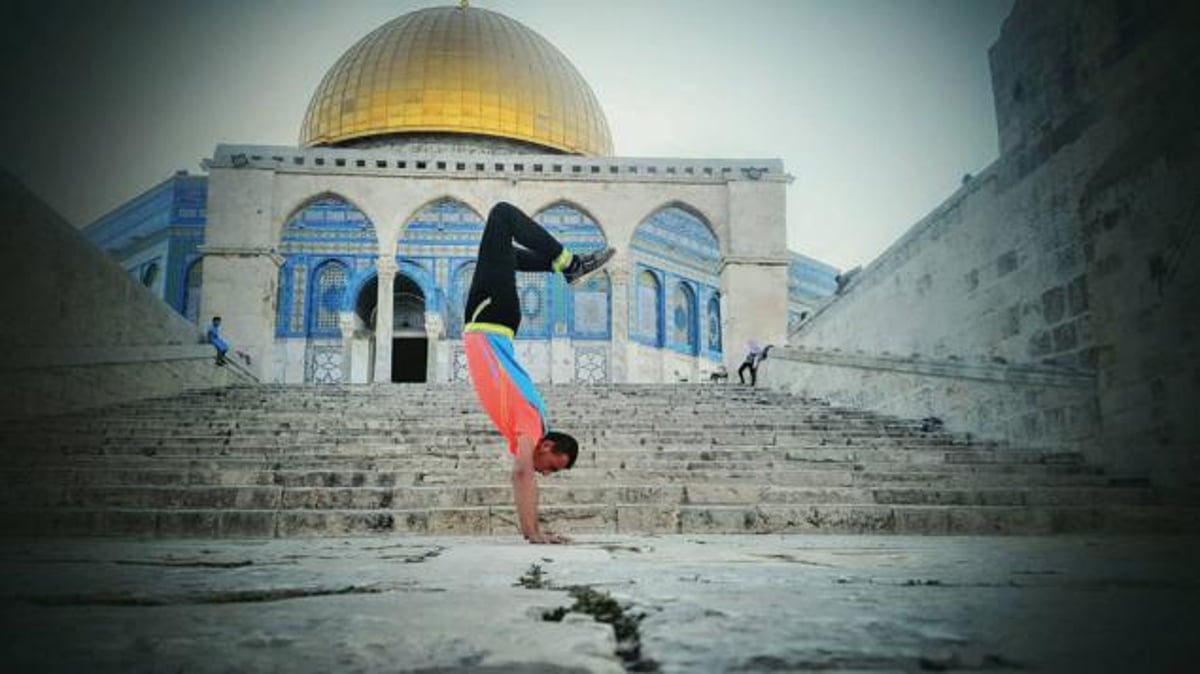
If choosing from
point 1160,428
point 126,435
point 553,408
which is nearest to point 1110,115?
point 1160,428

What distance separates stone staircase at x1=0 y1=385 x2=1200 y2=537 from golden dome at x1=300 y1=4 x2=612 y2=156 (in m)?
15.0

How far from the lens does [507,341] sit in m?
3.44

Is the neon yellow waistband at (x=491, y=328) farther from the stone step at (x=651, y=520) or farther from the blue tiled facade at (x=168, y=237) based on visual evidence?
the blue tiled facade at (x=168, y=237)

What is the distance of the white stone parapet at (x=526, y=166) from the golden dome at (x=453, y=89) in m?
5.66

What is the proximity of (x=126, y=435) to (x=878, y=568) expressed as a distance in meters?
6.50

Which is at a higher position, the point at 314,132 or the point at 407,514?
the point at 314,132

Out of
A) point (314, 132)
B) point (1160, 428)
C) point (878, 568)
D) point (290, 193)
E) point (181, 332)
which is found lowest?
point (878, 568)

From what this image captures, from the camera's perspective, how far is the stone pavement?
3.16ft

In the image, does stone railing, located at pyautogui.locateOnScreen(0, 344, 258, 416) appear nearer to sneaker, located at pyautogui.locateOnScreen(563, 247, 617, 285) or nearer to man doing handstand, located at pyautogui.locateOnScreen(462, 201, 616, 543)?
man doing handstand, located at pyautogui.locateOnScreen(462, 201, 616, 543)

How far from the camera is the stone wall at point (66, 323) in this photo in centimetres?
698

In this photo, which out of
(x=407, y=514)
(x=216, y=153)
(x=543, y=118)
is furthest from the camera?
(x=543, y=118)

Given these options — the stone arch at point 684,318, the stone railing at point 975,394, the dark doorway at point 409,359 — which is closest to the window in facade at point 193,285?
the dark doorway at point 409,359

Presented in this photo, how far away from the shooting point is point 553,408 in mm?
8758

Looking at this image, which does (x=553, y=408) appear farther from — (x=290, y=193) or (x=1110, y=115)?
(x=290, y=193)
